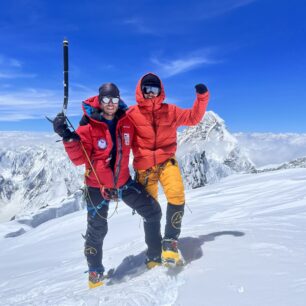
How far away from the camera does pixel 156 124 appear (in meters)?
6.08

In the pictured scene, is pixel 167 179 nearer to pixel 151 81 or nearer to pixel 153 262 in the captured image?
pixel 153 262

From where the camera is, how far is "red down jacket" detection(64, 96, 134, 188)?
553 cm

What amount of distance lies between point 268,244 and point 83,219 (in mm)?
12949

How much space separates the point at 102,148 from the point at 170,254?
1835 mm

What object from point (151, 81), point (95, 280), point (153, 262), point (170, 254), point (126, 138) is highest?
point (151, 81)

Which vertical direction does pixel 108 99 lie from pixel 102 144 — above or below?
above

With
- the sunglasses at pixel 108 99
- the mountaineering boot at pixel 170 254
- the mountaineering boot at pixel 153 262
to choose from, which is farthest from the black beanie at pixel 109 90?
the mountaineering boot at pixel 153 262

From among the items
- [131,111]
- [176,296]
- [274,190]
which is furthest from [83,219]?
[176,296]

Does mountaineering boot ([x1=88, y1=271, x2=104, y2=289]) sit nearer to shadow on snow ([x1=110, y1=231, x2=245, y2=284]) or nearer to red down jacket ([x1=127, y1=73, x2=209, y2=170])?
shadow on snow ([x1=110, y1=231, x2=245, y2=284])

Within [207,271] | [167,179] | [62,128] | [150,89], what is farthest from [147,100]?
[207,271]

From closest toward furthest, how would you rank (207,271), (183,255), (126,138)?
(207,271) < (126,138) < (183,255)

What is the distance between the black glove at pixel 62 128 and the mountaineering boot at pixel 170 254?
2.06 meters

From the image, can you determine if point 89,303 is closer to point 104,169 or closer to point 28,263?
point 104,169

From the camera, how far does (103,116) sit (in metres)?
5.69
